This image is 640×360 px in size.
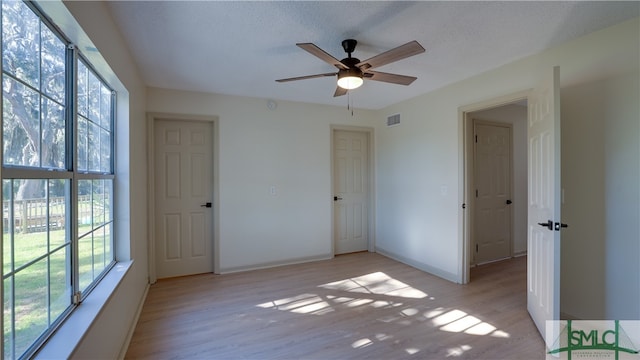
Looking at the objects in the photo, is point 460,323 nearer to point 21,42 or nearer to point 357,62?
point 357,62

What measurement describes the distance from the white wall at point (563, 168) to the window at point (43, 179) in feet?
11.3

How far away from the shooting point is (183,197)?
3.69m

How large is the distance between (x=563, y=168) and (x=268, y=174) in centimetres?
325

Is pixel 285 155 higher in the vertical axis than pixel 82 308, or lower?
higher

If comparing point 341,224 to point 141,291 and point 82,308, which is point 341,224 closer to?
point 141,291

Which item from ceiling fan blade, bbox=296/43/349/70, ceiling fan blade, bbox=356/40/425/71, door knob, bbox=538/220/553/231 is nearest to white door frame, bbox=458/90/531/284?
door knob, bbox=538/220/553/231

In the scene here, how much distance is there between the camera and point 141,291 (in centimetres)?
289

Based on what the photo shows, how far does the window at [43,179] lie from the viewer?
1064mm

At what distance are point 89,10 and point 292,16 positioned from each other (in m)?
1.17

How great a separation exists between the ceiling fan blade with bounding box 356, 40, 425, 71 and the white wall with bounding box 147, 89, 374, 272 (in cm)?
209

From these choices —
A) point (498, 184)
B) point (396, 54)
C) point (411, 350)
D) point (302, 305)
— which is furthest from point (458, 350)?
point (498, 184)

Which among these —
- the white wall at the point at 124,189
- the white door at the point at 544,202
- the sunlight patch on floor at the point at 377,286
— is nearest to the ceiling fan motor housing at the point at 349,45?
the white door at the point at 544,202

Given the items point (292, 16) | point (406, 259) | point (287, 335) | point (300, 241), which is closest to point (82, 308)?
point (287, 335)

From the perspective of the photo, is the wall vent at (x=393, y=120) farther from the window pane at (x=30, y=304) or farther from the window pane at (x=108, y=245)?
the window pane at (x=30, y=304)
